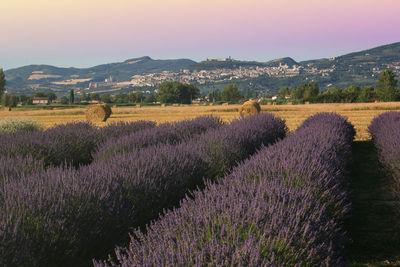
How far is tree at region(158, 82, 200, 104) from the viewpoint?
12669 centimetres

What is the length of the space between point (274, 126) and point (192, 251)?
8.62 m

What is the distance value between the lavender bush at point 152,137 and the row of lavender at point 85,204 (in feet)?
3.90

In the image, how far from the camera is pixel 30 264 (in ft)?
9.01

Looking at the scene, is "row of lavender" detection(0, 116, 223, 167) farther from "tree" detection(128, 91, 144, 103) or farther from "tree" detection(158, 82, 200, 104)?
"tree" detection(128, 91, 144, 103)

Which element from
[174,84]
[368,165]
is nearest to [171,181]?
[368,165]

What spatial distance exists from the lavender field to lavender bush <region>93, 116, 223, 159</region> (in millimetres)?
60

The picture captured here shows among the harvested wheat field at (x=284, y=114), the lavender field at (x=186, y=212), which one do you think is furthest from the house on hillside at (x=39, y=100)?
the lavender field at (x=186, y=212)

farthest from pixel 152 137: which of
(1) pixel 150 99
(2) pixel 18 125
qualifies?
(1) pixel 150 99

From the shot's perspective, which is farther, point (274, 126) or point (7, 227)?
point (274, 126)

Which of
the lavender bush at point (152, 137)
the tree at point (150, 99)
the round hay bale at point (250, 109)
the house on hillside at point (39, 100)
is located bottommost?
the tree at point (150, 99)

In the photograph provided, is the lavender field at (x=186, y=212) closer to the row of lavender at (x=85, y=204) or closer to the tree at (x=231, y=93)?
the row of lavender at (x=85, y=204)

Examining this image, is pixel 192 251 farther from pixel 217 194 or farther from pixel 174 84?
pixel 174 84

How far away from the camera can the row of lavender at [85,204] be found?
283cm

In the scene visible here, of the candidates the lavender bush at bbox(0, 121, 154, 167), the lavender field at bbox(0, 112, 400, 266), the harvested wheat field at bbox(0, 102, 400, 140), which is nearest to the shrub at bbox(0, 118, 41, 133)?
the harvested wheat field at bbox(0, 102, 400, 140)
